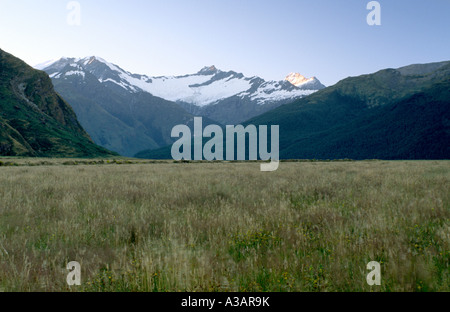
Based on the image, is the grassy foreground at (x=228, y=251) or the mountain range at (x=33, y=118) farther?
the mountain range at (x=33, y=118)

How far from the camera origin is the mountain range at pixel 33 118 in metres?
88.0

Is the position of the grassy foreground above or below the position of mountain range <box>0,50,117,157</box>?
below

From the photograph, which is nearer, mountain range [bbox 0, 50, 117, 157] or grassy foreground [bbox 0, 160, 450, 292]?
grassy foreground [bbox 0, 160, 450, 292]

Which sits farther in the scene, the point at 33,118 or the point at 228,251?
the point at 33,118

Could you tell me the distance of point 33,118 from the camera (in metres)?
109

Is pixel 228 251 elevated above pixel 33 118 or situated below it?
below

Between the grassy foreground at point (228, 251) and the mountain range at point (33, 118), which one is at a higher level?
the mountain range at point (33, 118)

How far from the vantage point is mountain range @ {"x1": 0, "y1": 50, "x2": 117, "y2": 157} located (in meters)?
88.0

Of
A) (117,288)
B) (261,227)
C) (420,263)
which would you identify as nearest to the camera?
(117,288)

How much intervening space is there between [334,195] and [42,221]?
23.1ft

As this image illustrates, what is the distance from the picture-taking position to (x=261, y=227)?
4441mm
